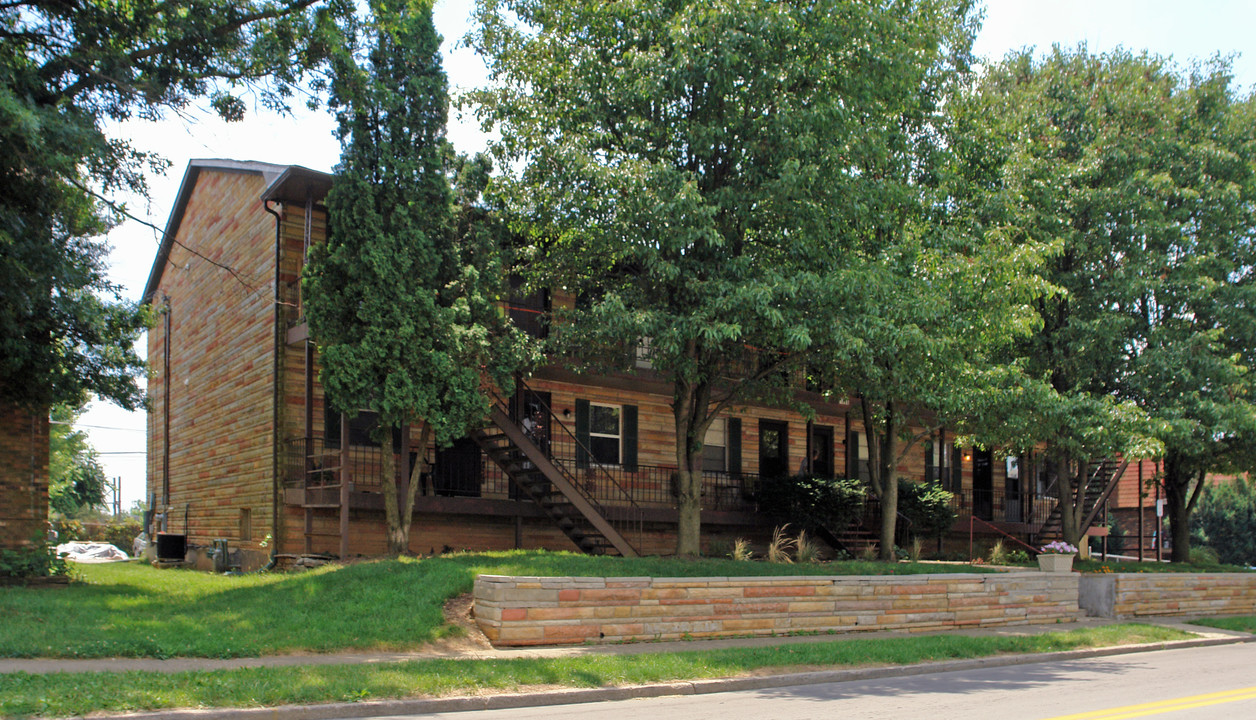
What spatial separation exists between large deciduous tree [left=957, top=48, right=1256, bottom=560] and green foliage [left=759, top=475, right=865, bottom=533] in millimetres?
4733

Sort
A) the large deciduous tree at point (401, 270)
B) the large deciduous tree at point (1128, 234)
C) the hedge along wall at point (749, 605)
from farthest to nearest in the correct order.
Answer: the large deciduous tree at point (1128, 234), the large deciduous tree at point (401, 270), the hedge along wall at point (749, 605)

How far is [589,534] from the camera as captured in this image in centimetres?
1975

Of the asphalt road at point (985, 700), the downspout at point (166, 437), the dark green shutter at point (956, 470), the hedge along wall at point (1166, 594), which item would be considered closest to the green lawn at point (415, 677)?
the asphalt road at point (985, 700)

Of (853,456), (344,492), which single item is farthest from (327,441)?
(853,456)

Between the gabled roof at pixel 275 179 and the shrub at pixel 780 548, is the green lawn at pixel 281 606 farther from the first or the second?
the gabled roof at pixel 275 179

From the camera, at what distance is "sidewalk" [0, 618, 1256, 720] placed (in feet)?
26.8

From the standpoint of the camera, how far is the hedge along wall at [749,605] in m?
11.8

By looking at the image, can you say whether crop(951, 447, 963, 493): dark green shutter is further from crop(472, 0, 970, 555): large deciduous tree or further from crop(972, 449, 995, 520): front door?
crop(472, 0, 970, 555): large deciduous tree

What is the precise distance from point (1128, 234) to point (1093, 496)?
12.3m

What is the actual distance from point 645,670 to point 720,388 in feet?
44.7

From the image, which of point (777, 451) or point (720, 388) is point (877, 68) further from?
point (777, 451)

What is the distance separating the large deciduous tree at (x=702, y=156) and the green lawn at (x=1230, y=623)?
8945mm

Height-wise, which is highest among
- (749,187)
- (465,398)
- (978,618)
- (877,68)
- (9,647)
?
(877,68)

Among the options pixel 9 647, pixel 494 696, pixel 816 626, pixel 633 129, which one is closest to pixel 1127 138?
pixel 633 129
